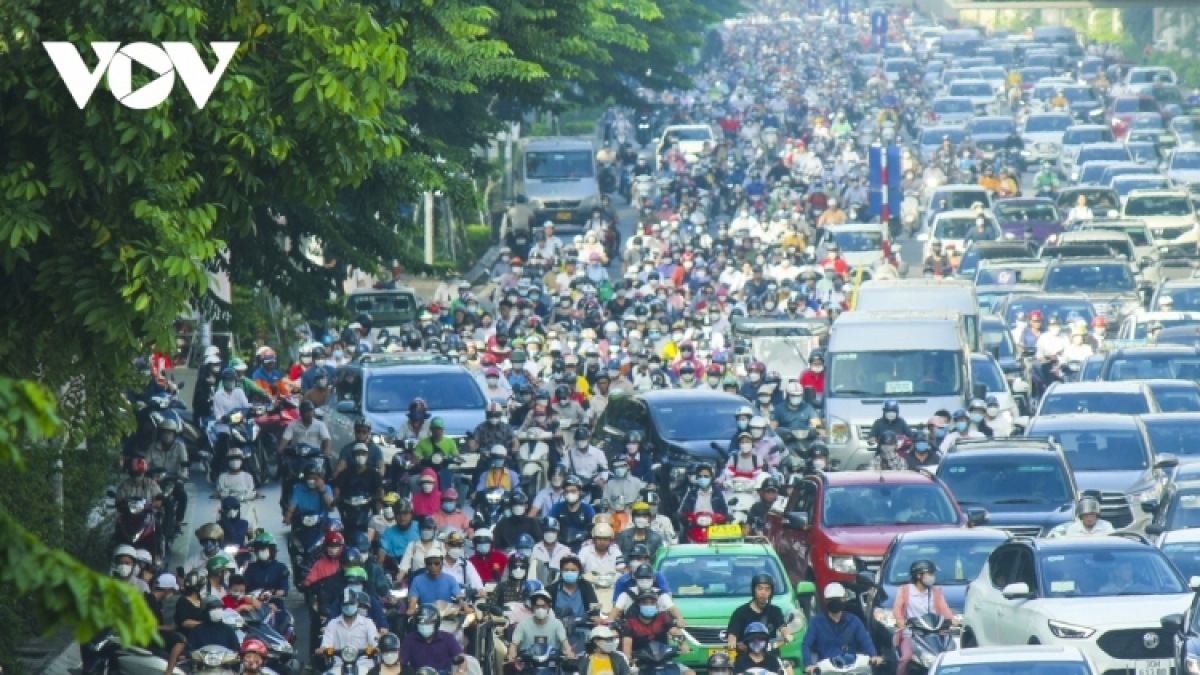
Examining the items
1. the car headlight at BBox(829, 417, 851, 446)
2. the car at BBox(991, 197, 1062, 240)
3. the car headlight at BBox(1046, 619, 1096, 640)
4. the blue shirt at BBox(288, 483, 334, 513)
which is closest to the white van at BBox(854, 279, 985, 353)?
the car headlight at BBox(829, 417, 851, 446)

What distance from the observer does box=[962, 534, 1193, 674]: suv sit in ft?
67.9

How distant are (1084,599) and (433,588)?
5.44 m

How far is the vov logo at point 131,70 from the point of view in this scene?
1677 cm

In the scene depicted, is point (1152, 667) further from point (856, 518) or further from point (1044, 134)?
point (1044, 134)

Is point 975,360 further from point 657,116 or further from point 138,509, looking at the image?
point 657,116

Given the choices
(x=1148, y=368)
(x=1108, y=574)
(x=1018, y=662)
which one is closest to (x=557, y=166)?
(x=1148, y=368)

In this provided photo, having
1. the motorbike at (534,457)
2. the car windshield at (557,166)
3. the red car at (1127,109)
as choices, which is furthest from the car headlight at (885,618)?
the red car at (1127,109)

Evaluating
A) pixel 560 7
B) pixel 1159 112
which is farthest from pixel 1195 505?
pixel 1159 112

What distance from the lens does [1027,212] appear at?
55719mm

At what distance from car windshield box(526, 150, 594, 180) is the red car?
23194 millimetres

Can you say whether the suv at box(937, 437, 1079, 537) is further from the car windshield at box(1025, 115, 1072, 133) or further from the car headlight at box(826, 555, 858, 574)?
the car windshield at box(1025, 115, 1072, 133)

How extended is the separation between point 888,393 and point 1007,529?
24.1 feet

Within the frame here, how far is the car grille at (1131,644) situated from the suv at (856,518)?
4.55 m

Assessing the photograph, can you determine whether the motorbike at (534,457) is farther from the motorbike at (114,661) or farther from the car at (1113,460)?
the motorbike at (114,661)
